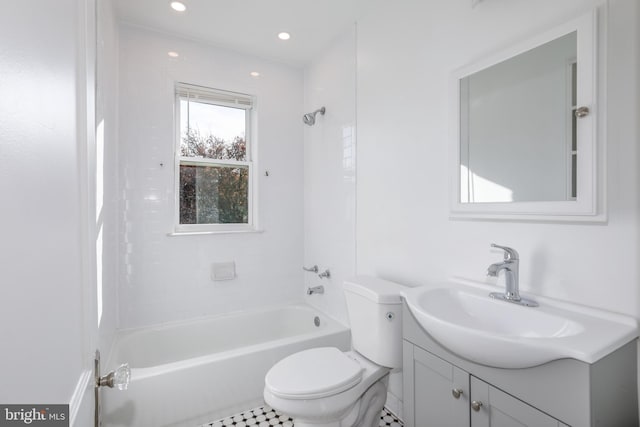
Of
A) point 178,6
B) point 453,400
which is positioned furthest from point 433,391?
point 178,6

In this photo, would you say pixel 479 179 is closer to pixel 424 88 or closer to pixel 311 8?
pixel 424 88

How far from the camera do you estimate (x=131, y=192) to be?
2.36 meters

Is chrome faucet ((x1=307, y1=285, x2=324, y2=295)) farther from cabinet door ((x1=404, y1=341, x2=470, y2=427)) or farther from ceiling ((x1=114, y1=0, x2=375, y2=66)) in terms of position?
ceiling ((x1=114, y1=0, x2=375, y2=66))

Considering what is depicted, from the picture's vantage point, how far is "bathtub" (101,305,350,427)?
1675 millimetres

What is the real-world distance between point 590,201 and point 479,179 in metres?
0.46

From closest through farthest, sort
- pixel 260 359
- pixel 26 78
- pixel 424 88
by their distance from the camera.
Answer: pixel 26 78
pixel 424 88
pixel 260 359

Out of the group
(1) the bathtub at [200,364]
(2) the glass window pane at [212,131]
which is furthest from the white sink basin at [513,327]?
(2) the glass window pane at [212,131]

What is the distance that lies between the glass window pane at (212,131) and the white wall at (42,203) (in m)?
1.86

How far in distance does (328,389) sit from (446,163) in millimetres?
1259

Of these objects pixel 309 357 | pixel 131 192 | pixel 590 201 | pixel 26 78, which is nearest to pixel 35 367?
pixel 26 78

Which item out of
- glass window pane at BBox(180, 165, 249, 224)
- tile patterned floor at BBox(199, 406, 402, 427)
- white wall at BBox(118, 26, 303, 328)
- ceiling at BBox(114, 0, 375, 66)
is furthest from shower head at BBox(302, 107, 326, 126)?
tile patterned floor at BBox(199, 406, 402, 427)

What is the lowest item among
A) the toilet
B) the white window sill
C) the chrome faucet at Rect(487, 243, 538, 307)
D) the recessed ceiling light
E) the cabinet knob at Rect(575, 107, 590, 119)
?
the toilet

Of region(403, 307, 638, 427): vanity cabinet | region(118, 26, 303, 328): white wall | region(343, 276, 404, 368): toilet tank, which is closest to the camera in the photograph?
region(403, 307, 638, 427): vanity cabinet

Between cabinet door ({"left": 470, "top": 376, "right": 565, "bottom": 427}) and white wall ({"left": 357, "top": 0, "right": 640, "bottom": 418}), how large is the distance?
47cm
